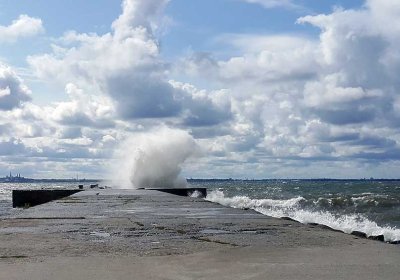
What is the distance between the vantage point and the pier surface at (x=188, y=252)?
358 cm

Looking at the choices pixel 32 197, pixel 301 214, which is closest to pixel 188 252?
pixel 301 214

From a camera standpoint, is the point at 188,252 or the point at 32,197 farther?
the point at 32,197

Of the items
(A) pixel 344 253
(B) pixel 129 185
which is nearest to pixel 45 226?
(A) pixel 344 253

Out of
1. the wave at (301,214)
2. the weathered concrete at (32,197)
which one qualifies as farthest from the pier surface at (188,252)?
the weathered concrete at (32,197)

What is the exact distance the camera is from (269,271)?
3.62 metres

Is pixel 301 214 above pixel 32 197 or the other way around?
the other way around

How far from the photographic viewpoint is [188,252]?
14.7 ft

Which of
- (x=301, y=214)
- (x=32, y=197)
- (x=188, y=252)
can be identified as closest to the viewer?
(x=188, y=252)

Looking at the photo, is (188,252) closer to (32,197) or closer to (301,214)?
(301,214)

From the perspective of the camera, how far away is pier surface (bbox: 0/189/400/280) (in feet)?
11.7

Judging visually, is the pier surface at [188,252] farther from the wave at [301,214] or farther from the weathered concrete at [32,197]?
the weathered concrete at [32,197]

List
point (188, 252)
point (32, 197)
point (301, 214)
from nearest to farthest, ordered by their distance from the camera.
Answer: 1. point (188, 252)
2. point (301, 214)
3. point (32, 197)

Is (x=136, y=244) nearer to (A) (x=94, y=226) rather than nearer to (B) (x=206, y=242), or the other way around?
(B) (x=206, y=242)

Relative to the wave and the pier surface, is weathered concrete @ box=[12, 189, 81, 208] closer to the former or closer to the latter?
the wave
